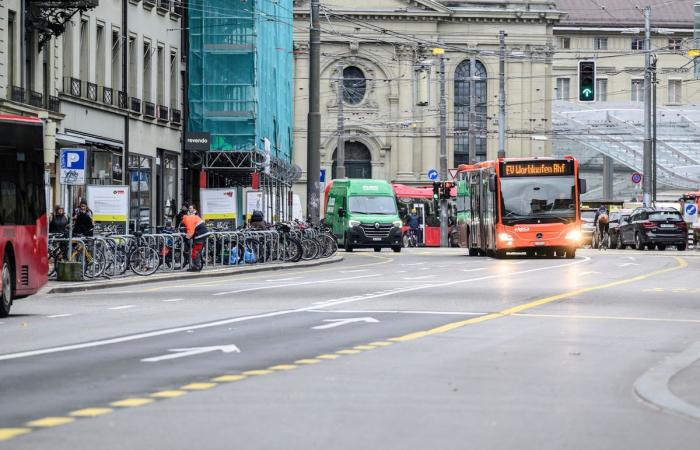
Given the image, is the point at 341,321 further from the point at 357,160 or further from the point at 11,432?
the point at 357,160

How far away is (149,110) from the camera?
5538 centimetres

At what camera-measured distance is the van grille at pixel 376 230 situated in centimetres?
6100

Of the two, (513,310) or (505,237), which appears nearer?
(513,310)

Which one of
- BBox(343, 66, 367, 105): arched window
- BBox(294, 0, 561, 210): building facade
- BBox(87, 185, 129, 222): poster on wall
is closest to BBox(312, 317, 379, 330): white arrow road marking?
BBox(87, 185, 129, 222): poster on wall

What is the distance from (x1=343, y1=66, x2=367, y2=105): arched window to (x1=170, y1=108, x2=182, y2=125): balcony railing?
4913 centimetres

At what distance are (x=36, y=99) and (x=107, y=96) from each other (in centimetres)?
725

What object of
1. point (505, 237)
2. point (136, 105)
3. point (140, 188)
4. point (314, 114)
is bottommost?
point (505, 237)

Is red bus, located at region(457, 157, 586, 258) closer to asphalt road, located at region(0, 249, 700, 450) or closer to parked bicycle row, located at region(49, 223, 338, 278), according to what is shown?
parked bicycle row, located at region(49, 223, 338, 278)

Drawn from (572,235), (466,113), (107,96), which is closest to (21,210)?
(572,235)

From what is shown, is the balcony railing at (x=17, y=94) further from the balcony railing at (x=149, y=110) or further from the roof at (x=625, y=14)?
the roof at (x=625, y=14)

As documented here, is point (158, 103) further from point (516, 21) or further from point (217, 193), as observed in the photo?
point (516, 21)

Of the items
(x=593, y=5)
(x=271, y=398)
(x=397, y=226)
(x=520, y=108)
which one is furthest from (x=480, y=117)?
(x=271, y=398)

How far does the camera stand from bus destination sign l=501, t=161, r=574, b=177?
48969mm

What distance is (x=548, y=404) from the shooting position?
1129 centimetres
